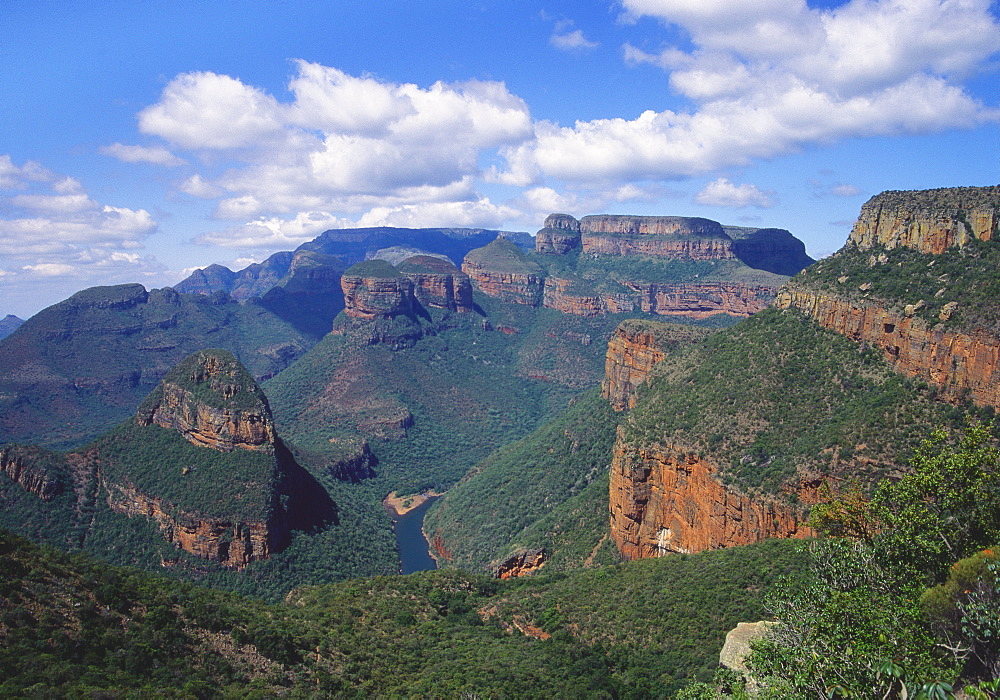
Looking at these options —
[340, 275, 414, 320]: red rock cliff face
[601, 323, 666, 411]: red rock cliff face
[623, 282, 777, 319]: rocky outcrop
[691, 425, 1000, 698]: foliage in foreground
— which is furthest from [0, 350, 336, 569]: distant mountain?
[623, 282, 777, 319]: rocky outcrop

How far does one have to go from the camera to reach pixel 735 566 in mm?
49969

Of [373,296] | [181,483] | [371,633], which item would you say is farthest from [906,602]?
[373,296]

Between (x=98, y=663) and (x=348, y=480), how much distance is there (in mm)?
91674

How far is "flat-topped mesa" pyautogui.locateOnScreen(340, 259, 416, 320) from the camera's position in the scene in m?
186

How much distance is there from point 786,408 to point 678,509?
14.6 m

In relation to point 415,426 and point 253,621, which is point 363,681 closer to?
point 253,621

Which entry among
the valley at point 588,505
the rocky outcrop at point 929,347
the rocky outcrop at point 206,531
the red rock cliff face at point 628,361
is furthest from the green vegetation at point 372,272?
the rocky outcrop at point 929,347

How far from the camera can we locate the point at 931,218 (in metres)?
60.3

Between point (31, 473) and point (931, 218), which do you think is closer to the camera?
point (931, 218)

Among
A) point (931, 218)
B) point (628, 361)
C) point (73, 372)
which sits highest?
point (931, 218)

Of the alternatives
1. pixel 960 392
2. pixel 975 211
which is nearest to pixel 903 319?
pixel 960 392

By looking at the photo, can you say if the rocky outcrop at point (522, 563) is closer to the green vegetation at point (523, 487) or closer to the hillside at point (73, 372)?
the green vegetation at point (523, 487)

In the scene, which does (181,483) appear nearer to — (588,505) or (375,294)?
(588,505)

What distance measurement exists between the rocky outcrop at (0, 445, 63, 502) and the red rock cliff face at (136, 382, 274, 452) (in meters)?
15.6
